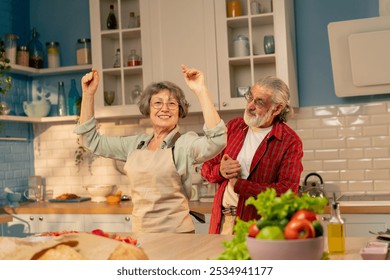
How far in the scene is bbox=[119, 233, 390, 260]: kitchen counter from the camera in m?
1.77

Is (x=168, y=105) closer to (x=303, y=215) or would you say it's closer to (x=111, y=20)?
(x=303, y=215)

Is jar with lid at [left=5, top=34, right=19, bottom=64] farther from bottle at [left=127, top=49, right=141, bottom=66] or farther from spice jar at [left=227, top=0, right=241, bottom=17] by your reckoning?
spice jar at [left=227, top=0, right=241, bottom=17]

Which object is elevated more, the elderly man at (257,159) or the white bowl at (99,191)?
the elderly man at (257,159)

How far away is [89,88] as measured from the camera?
→ 97.3 inches

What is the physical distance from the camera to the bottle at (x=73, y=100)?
4.40m

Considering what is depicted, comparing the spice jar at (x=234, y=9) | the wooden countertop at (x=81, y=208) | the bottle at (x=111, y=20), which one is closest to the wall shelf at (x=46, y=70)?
the bottle at (x=111, y=20)

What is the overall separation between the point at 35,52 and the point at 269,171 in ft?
8.62

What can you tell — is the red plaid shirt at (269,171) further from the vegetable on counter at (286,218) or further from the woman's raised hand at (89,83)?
the vegetable on counter at (286,218)

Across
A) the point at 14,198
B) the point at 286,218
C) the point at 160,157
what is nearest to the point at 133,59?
the point at 14,198

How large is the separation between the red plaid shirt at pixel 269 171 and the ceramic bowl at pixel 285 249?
1.09 meters

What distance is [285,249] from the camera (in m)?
1.34
